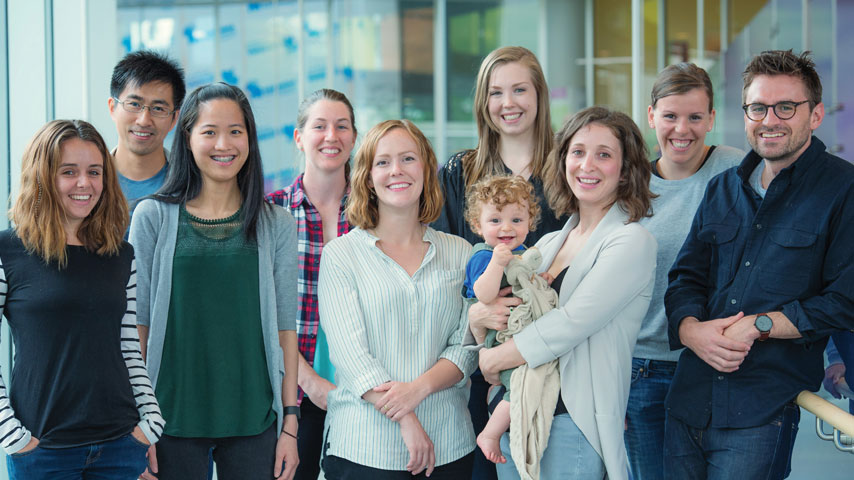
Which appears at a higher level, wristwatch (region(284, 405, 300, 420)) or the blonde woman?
the blonde woman

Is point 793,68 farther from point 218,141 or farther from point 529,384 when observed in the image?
point 218,141

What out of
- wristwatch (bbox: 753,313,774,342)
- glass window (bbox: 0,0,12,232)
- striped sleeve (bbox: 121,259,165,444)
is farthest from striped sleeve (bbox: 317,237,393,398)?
glass window (bbox: 0,0,12,232)

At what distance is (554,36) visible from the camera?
1114cm

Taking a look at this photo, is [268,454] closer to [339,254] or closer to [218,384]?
[218,384]

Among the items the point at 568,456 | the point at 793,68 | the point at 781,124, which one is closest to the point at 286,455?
the point at 568,456

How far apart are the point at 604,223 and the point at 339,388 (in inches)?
37.5

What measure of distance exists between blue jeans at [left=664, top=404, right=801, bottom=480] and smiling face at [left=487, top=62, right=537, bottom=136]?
1.23 metres

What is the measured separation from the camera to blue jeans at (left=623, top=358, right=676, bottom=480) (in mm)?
2670

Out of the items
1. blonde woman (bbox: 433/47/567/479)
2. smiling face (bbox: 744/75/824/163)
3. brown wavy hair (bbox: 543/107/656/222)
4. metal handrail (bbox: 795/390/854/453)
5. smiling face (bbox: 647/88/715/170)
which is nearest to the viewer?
metal handrail (bbox: 795/390/854/453)

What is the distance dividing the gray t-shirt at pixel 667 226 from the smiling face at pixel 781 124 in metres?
0.46

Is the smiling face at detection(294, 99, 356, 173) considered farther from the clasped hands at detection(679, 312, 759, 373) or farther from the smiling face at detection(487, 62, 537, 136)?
the clasped hands at detection(679, 312, 759, 373)

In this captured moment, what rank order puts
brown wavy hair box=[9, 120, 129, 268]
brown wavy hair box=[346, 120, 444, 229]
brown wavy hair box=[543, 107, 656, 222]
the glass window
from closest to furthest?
brown wavy hair box=[9, 120, 129, 268], brown wavy hair box=[543, 107, 656, 222], brown wavy hair box=[346, 120, 444, 229], the glass window

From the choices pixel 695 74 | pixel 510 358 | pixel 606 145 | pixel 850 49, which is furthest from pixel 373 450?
pixel 850 49

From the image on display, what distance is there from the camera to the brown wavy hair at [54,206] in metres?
2.06
